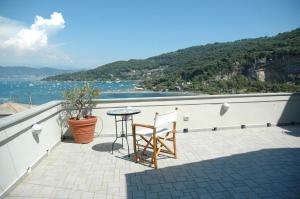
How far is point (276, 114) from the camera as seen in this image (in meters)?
7.05

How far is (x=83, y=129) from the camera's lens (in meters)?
5.69

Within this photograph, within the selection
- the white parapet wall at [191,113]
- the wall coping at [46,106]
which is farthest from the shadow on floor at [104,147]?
the wall coping at [46,106]

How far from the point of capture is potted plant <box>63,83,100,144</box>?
5.64 m

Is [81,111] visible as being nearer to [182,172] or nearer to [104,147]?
[104,147]

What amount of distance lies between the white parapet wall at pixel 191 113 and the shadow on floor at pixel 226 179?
1.95m

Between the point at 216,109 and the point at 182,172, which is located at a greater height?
the point at 216,109

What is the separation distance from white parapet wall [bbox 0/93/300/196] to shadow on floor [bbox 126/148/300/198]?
1.95 meters

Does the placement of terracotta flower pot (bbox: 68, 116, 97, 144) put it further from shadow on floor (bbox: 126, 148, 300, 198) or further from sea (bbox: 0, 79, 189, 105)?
shadow on floor (bbox: 126, 148, 300, 198)

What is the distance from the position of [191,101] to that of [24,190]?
4243mm

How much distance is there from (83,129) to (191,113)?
8.76ft

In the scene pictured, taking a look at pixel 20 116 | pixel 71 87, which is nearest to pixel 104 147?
pixel 71 87

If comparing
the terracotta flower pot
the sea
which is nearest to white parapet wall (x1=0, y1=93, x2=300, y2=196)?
the terracotta flower pot

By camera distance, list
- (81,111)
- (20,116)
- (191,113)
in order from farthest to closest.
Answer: (191,113), (81,111), (20,116)

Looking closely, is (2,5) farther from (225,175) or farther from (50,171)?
(225,175)
